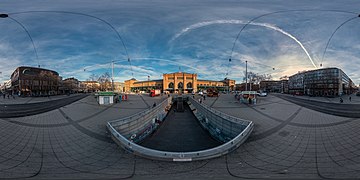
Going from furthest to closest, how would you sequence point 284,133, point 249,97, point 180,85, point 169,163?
1. point 180,85
2. point 249,97
3. point 284,133
4. point 169,163

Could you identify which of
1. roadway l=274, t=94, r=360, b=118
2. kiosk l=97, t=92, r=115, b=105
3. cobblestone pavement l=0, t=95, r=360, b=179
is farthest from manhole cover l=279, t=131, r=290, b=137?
kiosk l=97, t=92, r=115, b=105

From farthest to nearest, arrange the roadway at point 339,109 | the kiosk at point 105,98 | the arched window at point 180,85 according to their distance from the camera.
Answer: the arched window at point 180,85, the kiosk at point 105,98, the roadway at point 339,109

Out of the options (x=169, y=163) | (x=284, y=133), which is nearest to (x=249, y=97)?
(x=284, y=133)

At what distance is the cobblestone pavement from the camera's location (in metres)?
3.34

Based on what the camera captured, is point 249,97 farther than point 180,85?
No

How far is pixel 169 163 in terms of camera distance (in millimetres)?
3795

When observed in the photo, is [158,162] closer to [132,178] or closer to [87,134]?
[132,178]

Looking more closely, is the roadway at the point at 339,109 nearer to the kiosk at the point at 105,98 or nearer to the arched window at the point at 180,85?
the kiosk at the point at 105,98

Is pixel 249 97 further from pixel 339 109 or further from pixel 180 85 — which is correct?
pixel 180 85

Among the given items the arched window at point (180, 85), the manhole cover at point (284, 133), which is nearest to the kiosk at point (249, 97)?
the manhole cover at point (284, 133)

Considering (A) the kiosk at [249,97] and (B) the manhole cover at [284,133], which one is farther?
(A) the kiosk at [249,97]

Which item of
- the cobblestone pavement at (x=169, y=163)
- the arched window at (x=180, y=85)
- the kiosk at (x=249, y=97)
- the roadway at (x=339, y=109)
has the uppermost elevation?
the arched window at (x=180, y=85)

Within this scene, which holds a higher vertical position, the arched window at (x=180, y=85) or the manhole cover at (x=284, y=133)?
the arched window at (x=180, y=85)

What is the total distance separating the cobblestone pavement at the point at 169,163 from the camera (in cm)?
334
